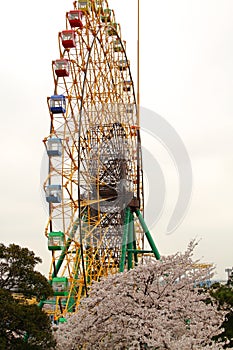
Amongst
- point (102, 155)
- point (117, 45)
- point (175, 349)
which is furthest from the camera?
point (117, 45)

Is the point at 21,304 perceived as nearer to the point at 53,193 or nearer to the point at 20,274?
the point at 20,274

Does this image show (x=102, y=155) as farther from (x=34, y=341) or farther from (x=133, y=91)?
(x=34, y=341)

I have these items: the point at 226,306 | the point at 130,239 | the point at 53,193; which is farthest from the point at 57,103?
the point at 226,306

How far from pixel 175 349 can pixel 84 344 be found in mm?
3256

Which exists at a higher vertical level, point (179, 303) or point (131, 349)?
point (179, 303)

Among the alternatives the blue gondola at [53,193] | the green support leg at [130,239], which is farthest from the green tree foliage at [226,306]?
the green support leg at [130,239]

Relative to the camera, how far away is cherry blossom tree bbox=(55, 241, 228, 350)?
13508 millimetres

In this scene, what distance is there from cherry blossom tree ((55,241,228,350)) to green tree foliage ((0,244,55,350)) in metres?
0.93

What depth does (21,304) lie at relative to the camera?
49.3 feet

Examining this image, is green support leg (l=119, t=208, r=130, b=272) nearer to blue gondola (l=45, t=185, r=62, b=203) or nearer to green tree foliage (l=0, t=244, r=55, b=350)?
blue gondola (l=45, t=185, r=62, b=203)

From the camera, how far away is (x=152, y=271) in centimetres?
1448

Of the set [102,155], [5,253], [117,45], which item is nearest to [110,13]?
[117,45]

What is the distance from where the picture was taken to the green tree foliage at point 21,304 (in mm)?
14320

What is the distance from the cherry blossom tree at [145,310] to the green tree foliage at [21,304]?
3.04 ft
